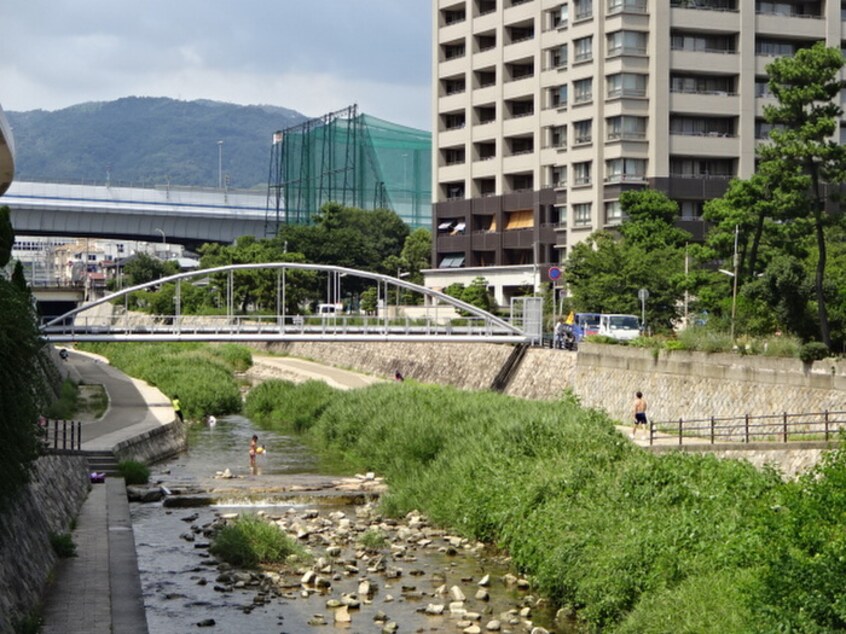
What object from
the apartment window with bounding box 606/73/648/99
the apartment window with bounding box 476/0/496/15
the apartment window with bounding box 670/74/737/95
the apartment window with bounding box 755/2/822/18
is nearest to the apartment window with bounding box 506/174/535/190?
the apartment window with bounding box 476/0/496/15

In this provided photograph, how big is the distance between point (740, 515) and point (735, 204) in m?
29.9

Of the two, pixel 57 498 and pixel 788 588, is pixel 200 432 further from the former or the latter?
pixel 788 588

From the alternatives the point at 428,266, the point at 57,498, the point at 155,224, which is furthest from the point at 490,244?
the point at 57,498

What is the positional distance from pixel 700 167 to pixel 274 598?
194 ft

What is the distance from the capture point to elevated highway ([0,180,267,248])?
392 feet

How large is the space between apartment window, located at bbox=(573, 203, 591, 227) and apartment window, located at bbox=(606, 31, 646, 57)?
30.0 feet

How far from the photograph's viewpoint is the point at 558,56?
82375mm

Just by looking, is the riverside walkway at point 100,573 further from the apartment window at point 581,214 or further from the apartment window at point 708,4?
the apartment window at point 708,4

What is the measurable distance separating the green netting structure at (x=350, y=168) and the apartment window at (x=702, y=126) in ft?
186

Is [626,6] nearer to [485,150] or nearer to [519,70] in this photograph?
[519,70]

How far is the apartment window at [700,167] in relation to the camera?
77938mm

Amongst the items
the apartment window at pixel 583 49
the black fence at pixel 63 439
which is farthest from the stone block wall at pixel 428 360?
the black fence at pixel 63 439

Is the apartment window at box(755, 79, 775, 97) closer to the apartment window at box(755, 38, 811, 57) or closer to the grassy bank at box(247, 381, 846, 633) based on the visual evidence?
the apartment window at box(755, 38, 811, 57)

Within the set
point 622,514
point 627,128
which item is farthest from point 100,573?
point 627,128
